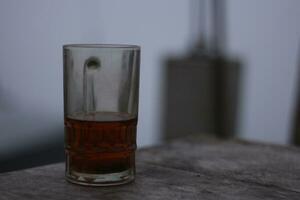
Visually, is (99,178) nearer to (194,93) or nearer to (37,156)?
(37,156)

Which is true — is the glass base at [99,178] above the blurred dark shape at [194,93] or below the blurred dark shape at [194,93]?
above

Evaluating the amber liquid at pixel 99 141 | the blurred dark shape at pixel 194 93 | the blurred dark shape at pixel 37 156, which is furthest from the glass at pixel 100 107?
the blurred dark shape at pixel 194 93

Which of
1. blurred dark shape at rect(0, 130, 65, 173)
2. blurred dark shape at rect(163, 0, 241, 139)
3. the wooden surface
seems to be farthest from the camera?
blurred dark shape at rect(163, 0, 241, 139)

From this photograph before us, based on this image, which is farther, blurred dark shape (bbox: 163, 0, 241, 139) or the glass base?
blurred dark shape (bbox: 163, 0, 241, 139)

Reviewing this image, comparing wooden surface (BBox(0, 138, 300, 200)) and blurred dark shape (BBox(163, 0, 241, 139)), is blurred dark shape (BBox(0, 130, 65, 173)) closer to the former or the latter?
blurred dark shape (BBox(163, 0, 241, 139))

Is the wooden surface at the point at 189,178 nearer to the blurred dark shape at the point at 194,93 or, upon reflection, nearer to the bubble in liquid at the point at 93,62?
the bubble in liquid at the point at 93,62

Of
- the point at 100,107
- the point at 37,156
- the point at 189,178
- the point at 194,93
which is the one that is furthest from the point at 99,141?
the point at 194,93

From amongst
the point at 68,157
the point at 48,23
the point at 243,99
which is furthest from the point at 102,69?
the point at 243,99

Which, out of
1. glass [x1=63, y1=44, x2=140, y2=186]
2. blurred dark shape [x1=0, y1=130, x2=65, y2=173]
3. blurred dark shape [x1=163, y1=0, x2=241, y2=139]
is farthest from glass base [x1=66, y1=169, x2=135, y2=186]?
blurred dark shape [x1=163, y1=0, x2=241, y2=139]
